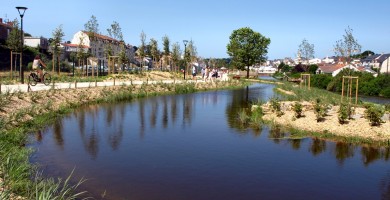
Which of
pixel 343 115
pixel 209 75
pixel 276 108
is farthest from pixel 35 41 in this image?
pixel 343 115

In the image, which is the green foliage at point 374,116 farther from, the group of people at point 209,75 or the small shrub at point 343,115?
the group of people at point 209,75

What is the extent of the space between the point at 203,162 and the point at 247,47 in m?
61.6

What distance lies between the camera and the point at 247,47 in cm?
7006

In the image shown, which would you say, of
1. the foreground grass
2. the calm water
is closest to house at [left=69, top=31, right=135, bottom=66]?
the foreground grass

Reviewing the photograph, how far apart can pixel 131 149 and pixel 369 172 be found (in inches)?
287

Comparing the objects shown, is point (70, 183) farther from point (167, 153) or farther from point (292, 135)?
point (292, 135)

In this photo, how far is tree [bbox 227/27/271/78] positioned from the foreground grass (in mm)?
35416

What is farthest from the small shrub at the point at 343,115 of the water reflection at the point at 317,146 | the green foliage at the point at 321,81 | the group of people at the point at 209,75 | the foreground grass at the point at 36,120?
the green foliage at the point at 321,81

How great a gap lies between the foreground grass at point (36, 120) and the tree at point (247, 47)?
1394 inches

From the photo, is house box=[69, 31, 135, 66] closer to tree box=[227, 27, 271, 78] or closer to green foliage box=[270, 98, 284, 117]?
tree box=[227, 27, 271, 78]

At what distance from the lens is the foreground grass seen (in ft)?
23.0

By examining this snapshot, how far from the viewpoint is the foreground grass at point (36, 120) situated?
7023 mm

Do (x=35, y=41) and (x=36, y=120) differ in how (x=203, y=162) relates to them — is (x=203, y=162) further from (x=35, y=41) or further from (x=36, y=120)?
(x=35, y=41)

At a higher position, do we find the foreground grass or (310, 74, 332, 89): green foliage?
(310, 74, 332, 89): green foliage
